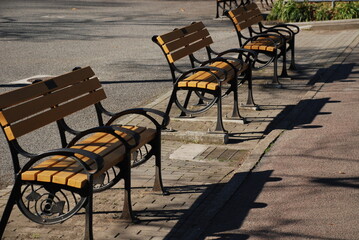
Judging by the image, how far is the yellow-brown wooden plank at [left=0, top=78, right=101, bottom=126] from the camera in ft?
17.4

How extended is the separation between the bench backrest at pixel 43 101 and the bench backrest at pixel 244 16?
5424 mm

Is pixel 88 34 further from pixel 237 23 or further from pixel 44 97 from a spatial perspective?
pixel 44 97

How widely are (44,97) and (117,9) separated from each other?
21.0 meters

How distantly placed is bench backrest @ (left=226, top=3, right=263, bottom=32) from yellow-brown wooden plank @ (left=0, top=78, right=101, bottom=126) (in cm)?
551

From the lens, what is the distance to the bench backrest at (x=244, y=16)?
11727mm

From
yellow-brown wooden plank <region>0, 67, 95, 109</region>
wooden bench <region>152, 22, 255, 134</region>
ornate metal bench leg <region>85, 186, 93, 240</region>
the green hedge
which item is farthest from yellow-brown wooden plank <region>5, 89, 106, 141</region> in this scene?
the green hedge

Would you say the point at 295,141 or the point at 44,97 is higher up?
the point at 44,97

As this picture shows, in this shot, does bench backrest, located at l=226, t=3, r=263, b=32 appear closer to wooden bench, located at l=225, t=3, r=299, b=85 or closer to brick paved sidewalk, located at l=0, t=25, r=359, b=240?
wooden bench, located at l=225, t=3, r=299, b=85

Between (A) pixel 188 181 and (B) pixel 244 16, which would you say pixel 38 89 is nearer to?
(A) pixel 188 181

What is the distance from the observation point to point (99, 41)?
1762 centimetres

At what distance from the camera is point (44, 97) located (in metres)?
5.77

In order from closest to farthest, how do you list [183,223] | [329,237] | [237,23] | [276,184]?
[329,237], [183,223], [276,184], [237,23]

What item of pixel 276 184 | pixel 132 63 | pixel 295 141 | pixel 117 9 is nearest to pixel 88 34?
pixel 132 63

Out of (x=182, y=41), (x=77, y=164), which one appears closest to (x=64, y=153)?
(x=77, y=164)
